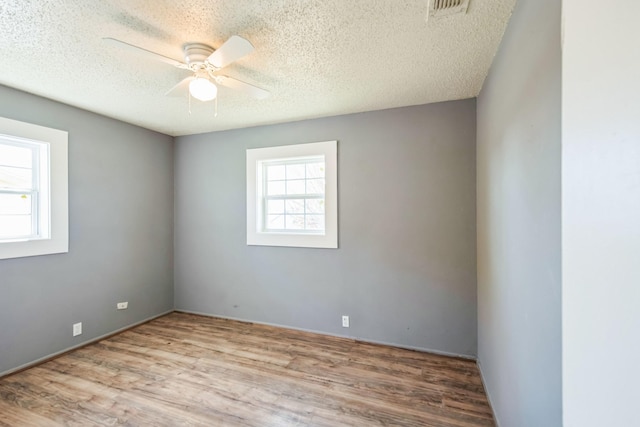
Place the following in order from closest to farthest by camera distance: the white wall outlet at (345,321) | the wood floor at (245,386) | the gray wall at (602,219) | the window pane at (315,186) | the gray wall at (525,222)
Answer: the gray wall at (602,219), the gray wall at (525,222), the wood floor at (245,386), the white wall outlet at (345,321), the window pane at (315,186)

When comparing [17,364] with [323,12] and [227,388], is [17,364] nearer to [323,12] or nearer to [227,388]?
[227,388]

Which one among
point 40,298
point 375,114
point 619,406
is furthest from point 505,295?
point 40,298

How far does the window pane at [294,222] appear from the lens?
3.41 meters

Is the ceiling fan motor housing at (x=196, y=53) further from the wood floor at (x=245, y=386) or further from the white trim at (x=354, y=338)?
the white trim at (x=354, y=338)

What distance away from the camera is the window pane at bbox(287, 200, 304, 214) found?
3.40 m

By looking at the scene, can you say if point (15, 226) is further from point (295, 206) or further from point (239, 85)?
point (295, 206)

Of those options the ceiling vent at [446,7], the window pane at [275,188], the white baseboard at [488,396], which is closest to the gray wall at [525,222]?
the white baseboard at [488,396]

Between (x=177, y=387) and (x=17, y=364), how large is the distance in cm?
153

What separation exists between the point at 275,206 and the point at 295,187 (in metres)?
0.38

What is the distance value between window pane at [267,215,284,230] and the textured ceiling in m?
1.37

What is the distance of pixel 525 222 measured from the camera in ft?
4.08

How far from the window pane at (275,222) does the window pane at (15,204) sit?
2312 millimetres

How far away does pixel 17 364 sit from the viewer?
2.40 metres

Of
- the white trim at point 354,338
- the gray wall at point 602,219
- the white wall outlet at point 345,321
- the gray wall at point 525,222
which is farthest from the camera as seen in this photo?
the white wall outlet at point 345,321
